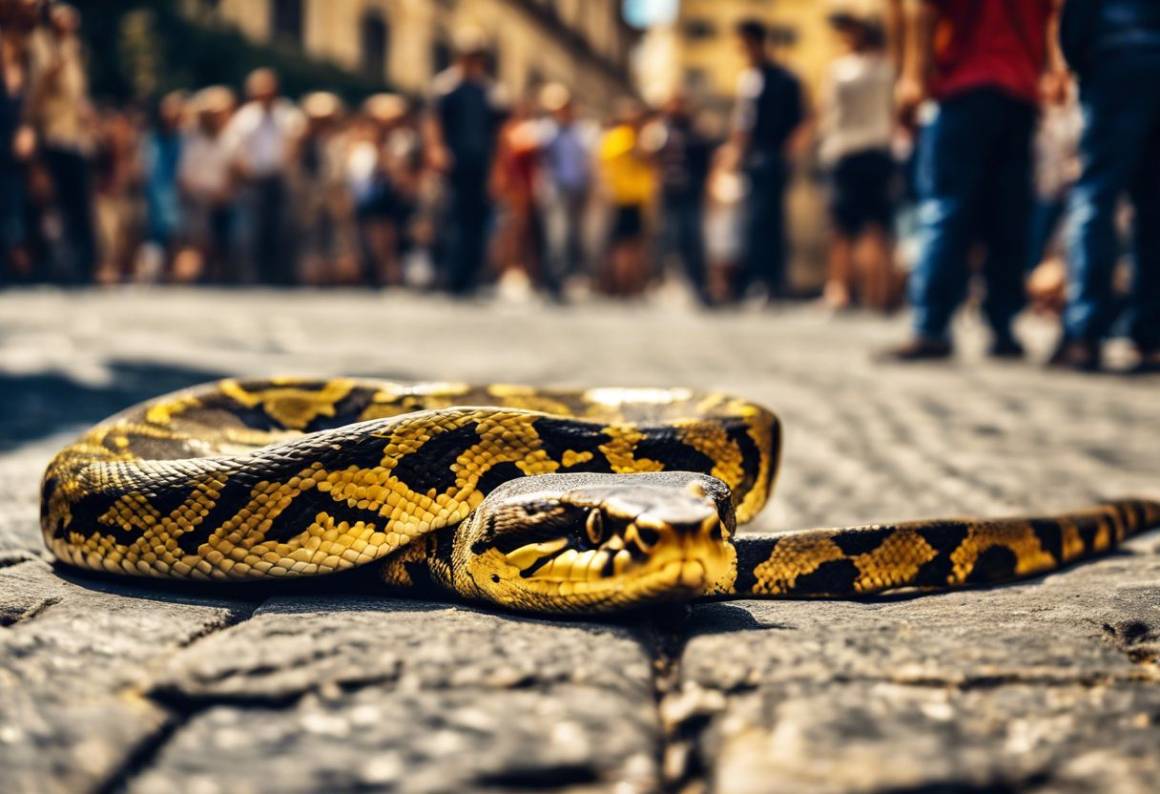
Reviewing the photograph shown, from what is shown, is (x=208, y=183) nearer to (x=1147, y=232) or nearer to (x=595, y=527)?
(x=1147, y=232)

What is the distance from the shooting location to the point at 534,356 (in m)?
8.43

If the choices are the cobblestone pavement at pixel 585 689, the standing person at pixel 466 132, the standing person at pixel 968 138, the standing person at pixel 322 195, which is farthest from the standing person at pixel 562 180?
the cobblestone pavement at pixel 585 689

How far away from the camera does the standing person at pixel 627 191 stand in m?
17.0

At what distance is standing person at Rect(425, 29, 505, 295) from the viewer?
14.0 metres

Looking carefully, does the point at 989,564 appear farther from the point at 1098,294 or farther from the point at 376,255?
the point at 376,255

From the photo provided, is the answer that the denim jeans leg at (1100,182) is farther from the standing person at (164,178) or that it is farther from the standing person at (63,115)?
the standing person at (164,178)

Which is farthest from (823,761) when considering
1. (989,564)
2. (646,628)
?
(989,564)

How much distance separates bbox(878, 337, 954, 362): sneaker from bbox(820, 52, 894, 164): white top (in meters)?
4.53

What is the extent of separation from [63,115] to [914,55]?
765 cm

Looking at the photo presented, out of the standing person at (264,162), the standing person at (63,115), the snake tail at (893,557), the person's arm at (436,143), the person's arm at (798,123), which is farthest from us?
the standing person at (264,162)

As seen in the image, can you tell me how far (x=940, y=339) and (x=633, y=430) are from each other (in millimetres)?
5655

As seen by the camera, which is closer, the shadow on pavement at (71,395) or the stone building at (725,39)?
the shadow on pavement at (71,395)

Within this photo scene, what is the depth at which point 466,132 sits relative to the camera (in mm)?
14016

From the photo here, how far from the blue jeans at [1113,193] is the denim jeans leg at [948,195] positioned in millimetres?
610
